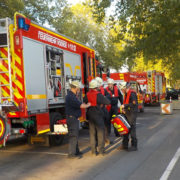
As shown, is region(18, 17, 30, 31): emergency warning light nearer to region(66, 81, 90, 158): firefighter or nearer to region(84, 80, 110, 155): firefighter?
region(66, 81, 90, 158): firefighter

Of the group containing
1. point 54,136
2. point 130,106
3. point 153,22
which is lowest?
point 54,136

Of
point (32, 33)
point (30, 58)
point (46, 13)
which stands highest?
point (46, 13)

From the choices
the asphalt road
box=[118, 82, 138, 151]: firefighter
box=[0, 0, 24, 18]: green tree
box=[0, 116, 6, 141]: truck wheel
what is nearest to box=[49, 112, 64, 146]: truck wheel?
the asphalt road

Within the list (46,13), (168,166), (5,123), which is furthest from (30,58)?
(46,13)

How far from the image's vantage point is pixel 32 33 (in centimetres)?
684

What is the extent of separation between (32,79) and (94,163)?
2.46 metres

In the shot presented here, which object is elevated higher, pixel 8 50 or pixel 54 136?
pixel 8 50

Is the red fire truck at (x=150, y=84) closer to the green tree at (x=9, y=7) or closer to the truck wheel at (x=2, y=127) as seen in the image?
the green tree at (x=9, y=7)

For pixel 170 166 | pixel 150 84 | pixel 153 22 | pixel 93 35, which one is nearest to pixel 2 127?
pixel 170 166

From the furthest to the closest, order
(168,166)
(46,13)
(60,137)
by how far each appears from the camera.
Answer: (46,13)
(60,137)
(168,166)

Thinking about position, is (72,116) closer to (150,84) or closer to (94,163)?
(94,163)

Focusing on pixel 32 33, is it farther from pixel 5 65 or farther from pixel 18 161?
Result: pixel 18 161

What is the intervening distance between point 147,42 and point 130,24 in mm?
1394

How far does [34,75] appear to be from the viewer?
678cm
